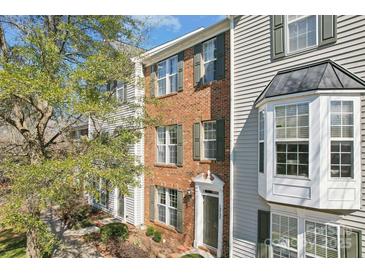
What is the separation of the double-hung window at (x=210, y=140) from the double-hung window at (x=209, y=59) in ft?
5.23

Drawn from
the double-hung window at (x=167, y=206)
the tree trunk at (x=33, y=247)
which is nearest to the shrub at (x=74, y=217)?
the double-hung window at (x=167, y=206)

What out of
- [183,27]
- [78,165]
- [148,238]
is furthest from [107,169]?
[183,27]

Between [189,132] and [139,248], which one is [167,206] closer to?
[139,248]

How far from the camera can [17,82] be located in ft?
17.0

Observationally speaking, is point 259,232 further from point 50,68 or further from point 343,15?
point 50,68

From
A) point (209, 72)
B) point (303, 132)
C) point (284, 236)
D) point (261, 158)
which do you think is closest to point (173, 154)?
point (209, 72)

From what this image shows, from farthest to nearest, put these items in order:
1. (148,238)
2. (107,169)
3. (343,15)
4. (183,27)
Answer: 1. (148,238)
2. (183,27)
3. (107,169)
4. (343,15)

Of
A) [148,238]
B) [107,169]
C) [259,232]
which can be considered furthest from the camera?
[148,238]

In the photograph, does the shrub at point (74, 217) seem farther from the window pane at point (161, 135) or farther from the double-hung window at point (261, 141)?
the double-hung window at point (261, 141)

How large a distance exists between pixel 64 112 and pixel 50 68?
1123 mm

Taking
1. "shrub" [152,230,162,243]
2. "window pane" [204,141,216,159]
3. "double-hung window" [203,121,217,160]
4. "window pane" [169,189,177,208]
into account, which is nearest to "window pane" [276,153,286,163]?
"double-hung window" [203,121,217,160]

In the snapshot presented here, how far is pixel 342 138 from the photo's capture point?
5.29m

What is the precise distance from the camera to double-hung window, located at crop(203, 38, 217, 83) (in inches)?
348

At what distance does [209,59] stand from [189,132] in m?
2.76
